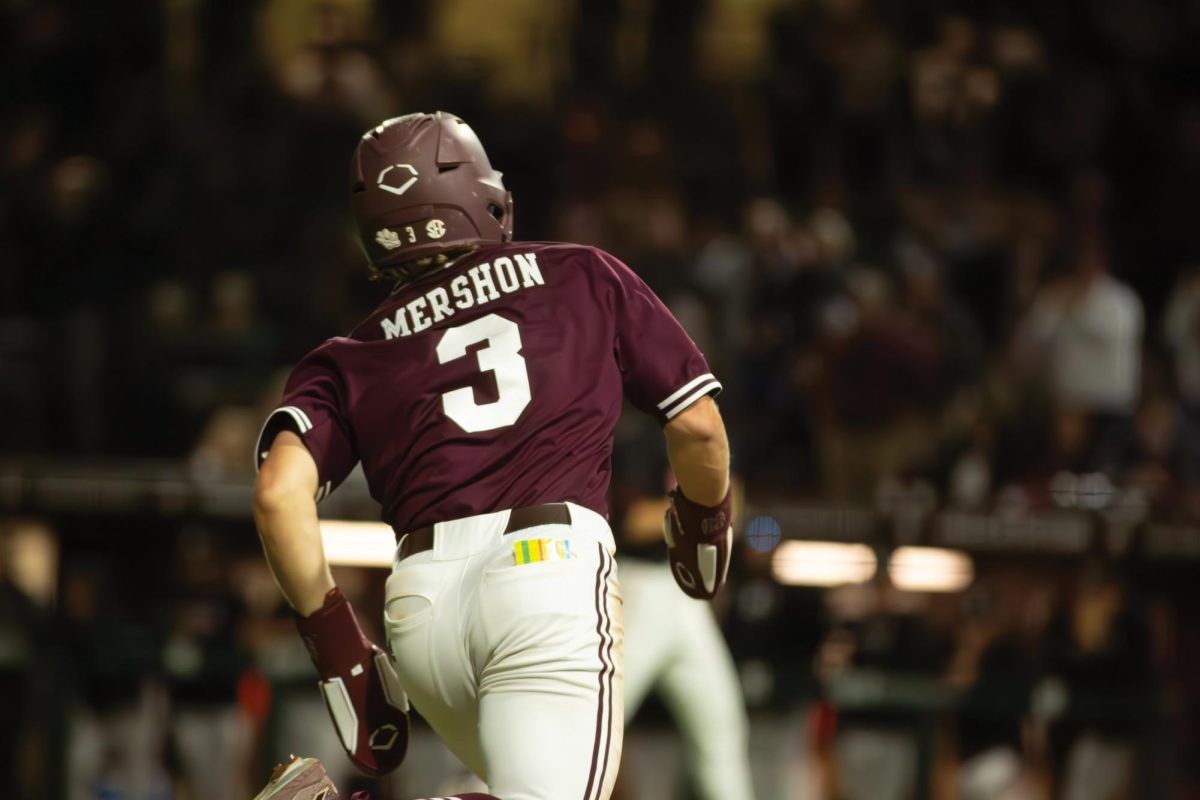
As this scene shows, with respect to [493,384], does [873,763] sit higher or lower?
lower

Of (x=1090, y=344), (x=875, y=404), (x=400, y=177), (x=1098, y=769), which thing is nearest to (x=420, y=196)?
(x=400, y=177)

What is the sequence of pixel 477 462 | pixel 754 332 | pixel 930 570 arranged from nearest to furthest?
pixel 477 462 < pixel 930 570 < pixel 754 332

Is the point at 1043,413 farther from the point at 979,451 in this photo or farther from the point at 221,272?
the point at 221,272

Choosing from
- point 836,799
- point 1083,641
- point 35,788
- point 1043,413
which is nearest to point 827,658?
point 836,799

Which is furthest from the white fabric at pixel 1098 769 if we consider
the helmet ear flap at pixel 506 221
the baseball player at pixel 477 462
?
the helmet ear flap at pixel 506 221

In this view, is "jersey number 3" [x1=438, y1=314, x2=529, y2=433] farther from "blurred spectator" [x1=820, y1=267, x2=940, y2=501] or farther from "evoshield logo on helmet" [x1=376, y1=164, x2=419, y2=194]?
"blurred spectator" [x1=820, y1=267, x2=940, y2=501]

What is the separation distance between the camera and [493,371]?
334cm

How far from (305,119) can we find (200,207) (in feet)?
2.35

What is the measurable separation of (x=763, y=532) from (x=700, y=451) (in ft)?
13.2

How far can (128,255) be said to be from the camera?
30.4 feet

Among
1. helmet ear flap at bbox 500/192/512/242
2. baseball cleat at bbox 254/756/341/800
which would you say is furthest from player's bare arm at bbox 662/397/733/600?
baseball cleat at bbox 254/756/341/800

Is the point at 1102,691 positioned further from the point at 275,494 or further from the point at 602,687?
the point at 275,494

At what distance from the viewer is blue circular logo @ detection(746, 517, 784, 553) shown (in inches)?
294

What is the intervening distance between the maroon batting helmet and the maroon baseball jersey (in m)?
0.07
